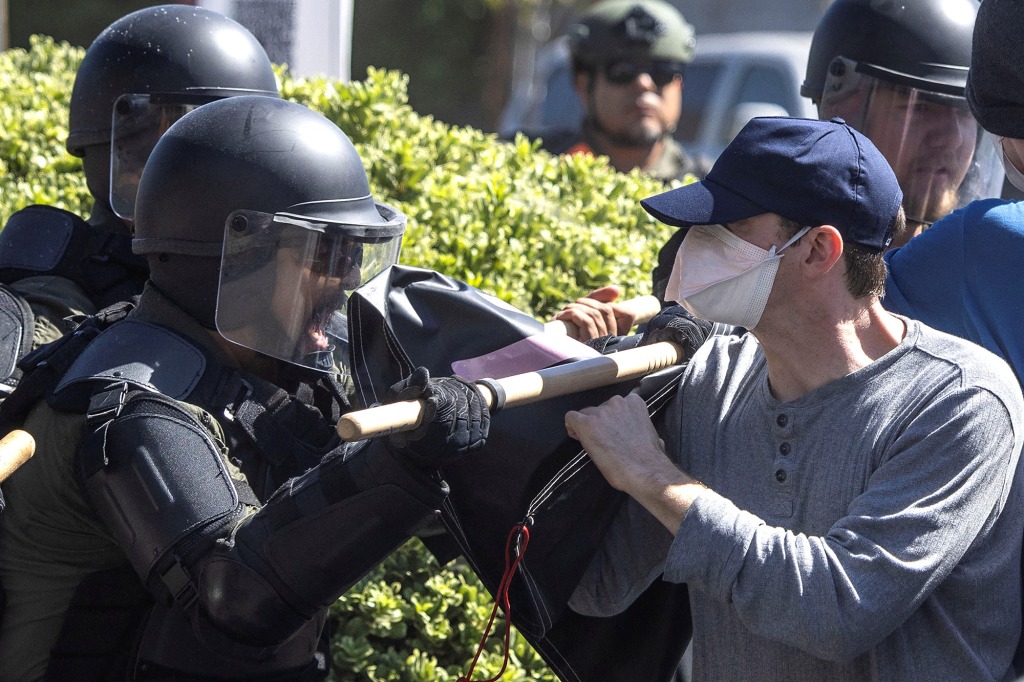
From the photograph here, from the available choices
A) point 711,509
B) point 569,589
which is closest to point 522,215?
point 569,589

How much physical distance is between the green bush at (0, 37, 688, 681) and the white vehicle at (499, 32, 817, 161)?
5862 millimetres

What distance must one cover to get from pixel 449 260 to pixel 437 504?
155cm

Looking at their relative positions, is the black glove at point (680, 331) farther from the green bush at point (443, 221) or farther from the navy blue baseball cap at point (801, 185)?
the green bush at point (443, 221)

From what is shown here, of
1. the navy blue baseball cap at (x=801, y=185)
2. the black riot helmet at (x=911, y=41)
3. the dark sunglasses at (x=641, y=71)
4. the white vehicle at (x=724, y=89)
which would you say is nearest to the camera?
the navy blue baseball cap at (x=801, y=185)

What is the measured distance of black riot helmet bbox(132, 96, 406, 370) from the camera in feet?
8.79

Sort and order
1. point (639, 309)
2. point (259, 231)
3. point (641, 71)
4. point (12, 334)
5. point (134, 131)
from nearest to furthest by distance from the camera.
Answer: point (259, 231) → point (12, 334) → point (639, 309) → point (134, 131) → point (641, 71)

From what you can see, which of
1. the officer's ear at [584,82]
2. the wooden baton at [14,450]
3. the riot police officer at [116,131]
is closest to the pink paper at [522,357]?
the wooden baton at [14,450]

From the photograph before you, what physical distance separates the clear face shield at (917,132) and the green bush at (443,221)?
878 millimetres

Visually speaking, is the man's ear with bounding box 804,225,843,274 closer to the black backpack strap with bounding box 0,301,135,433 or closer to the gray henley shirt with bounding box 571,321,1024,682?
the gray henley shirt with bounding box 571,321,1024,682

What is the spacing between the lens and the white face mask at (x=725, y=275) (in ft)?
7.13

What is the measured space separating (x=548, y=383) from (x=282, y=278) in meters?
0.78

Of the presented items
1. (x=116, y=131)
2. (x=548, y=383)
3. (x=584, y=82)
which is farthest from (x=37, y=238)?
(x=584, y=82)

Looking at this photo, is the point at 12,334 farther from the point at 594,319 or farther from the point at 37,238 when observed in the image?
the point at 594,319

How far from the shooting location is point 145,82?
3.41 meters
